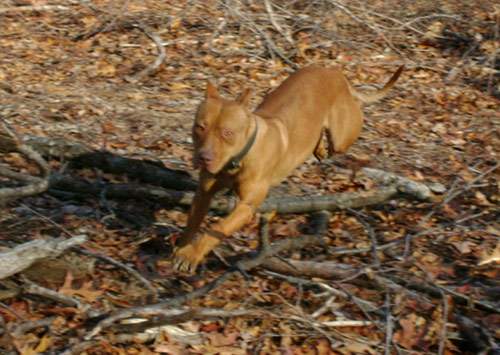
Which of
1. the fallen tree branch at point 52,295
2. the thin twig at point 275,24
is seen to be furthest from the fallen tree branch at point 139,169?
the thin twig at point 275,24

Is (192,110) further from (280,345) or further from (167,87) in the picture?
(280,345)

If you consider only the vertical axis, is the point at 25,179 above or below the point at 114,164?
above

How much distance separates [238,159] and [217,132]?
36 centimetres

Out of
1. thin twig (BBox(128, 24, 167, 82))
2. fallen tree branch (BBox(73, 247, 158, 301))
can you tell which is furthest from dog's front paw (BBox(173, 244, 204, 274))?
thin twig (BBox(128, 24, 167, 82))

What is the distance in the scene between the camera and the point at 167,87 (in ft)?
30.3

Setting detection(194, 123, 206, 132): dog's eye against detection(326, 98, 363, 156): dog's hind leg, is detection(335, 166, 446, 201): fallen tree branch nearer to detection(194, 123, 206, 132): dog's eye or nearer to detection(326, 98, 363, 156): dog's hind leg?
detection(326, 98, 363, 156): dog's hind leg

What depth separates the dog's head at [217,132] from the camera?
4.98 metres

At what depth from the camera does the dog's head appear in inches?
196

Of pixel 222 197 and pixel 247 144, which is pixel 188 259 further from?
pixel 222 197

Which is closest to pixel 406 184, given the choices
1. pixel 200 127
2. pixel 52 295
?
pixel 200 127

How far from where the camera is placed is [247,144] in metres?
5.34

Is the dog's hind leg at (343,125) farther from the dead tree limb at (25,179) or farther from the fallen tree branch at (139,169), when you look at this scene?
the dead tree limb at (25,179)

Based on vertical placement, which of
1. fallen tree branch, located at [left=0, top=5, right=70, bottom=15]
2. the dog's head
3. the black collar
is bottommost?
fallen tree branch, located at [left=0, top=5, right=70, bottom=15]

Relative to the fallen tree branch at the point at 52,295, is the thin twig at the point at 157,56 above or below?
below
